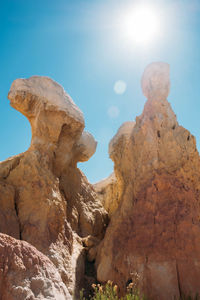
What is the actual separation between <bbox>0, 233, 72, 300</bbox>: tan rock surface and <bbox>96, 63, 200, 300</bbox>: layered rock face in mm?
3792

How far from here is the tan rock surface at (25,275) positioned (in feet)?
8.28

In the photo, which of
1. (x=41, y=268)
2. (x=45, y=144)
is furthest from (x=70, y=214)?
(x=41, y=268)

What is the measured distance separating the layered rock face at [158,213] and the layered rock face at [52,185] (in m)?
1.40

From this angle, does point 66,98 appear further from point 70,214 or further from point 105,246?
point 105,246

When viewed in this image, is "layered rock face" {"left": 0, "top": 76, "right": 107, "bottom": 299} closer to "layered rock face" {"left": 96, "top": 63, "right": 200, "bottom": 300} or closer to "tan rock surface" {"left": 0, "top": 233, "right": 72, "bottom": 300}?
"layered rock face" {"left": 96, "top": 63, "right": 200, "bottom": 300}

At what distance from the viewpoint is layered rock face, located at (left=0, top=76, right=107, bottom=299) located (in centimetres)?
755

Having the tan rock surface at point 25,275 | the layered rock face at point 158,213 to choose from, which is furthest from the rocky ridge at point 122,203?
the tan rock surface at point 25,275

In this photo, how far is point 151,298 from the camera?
252 inches

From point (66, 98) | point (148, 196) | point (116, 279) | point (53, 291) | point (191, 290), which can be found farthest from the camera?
point (66, 98)

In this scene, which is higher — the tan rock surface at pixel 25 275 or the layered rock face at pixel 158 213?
the layered rock face at pixel 158 213

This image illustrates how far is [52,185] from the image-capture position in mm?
8680

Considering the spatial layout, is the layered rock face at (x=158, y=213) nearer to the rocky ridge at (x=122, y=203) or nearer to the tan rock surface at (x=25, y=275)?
the rocky ridge at (x=122, y=203)

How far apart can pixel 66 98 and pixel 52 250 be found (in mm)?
5845

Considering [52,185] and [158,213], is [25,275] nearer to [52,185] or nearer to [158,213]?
[158,213]
